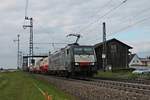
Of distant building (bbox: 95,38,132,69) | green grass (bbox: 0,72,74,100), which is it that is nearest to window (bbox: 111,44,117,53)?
distant building (bbox: 95,38,132,69)

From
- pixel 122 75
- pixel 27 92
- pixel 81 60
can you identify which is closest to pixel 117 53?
pixel 122 75

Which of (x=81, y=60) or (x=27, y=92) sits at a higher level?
(x=81, y=60)

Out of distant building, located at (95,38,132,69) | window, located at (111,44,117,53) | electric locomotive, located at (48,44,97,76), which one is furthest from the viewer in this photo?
window, located at (111,44,117,53)

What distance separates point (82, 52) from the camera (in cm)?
4250

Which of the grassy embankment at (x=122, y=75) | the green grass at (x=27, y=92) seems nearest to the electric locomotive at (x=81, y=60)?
the green grass at (x=27, y=92)

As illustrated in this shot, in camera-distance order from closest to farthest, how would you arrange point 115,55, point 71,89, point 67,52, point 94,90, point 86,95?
point 94,90 → point 86,95 → point 71,89 → point 67,52 → point 115,55

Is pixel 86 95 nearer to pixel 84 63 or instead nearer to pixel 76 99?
pixel 76 99

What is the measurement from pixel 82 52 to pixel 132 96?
25.6 metres

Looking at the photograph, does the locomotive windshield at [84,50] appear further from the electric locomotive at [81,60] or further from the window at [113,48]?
the window at [113,48]

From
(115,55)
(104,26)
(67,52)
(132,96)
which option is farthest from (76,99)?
(115,55)

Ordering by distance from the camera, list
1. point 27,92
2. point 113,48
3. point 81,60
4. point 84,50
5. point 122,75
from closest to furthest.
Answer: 1. point 27,92
2. point 81,60
3. point 84,50
4. point 122,75
5. point 113,48

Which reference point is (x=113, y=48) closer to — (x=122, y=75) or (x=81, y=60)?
(x=122, y=75)

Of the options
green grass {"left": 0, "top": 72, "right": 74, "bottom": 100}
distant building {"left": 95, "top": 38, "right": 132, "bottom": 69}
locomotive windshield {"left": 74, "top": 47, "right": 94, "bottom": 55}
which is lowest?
green grass {"left": 0, "top": 72, "right": 74, "bottom": 100}

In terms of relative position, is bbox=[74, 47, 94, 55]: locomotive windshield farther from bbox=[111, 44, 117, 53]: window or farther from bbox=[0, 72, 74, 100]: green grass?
bbox=[111, 44, 117, 53]: window
